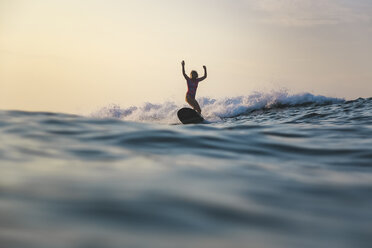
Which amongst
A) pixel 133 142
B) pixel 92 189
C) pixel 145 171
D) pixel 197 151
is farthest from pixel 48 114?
pixel 92 189

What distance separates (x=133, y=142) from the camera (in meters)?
3.44

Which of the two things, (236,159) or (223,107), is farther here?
(223,107)

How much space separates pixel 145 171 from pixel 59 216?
3.00ft

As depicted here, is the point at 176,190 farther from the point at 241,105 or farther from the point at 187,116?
the point at 241,105

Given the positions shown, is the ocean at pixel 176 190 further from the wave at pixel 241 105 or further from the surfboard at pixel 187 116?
the wave at pixel 241 105

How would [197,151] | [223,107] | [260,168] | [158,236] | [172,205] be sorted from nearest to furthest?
1. [158,236]
2. [172,205]
3. [260,168]
4. [197,151]
5. [223,107]

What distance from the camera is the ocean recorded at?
1.35m

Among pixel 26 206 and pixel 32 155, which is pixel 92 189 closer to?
pixel 26 206

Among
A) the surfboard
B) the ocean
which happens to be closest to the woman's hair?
the surfboard

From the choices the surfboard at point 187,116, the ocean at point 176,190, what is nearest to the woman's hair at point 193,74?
the surfboard at point 187,116

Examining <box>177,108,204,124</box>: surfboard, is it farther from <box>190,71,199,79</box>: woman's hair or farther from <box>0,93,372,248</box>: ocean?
<box>0,93,372,248</box>: ocean

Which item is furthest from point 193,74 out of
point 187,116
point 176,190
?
point 176,190

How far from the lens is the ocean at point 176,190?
135cm

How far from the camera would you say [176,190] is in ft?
6.32
